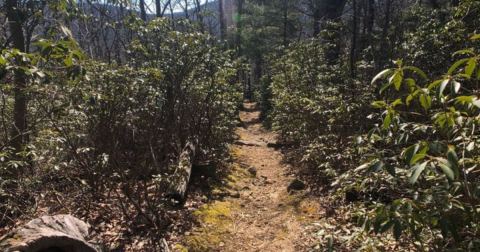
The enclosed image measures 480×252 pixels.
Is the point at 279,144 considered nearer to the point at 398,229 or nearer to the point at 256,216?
the point at 256,216

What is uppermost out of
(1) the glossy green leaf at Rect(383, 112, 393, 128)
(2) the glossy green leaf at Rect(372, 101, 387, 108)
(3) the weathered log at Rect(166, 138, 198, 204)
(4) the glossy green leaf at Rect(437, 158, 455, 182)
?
(2) the glossy green leaf at Rect(372, 101, 387, 108)

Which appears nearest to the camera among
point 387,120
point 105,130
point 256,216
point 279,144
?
point 387,120

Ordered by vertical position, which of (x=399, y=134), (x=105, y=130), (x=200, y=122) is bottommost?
(x=200, y=122)

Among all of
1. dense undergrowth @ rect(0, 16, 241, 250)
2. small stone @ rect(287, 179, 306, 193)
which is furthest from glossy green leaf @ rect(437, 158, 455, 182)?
small stone @ rect(287, 179, 306, 193)

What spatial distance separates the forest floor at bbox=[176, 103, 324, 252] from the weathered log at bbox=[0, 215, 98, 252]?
1.36m

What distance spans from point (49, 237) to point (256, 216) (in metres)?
3.31

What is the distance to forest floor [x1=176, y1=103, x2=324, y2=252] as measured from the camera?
13.5 ft

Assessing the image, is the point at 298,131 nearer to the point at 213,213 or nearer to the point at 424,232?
the point at 213,213

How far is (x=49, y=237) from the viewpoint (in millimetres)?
2467

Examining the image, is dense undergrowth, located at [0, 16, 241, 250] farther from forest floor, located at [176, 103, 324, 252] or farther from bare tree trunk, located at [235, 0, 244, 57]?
bare tree trunk, located at [235, 0, 244, 57]

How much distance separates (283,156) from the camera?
8.96 meters

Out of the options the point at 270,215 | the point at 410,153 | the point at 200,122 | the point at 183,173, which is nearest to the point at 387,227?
the point at 410,153

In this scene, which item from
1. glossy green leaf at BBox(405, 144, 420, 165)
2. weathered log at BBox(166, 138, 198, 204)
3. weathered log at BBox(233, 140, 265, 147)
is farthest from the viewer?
weathered log at BBox(233, 140, 265, 147)

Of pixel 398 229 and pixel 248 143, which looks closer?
pixel 398 229
